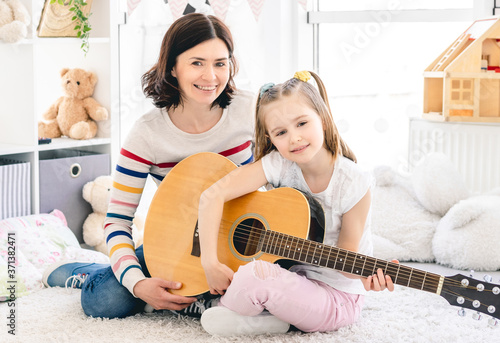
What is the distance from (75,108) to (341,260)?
4.48ft

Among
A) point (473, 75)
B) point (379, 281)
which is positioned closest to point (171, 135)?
point (379, 281)

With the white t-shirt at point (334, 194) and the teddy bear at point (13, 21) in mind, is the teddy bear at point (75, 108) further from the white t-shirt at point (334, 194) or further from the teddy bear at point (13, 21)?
the white t-shirt at point (334, 194)

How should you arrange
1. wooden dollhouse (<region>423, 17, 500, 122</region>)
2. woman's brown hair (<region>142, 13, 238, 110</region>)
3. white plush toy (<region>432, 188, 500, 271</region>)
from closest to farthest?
woman's brown hair (<region>142, 13, 238, 110</region>) → white plush toy (<region>432, 188, 500, 271</region>) → wooden dollhouse (<region>423, 17, 500, 122</region>)

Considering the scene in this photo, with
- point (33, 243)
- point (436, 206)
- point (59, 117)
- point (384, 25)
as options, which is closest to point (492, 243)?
point (436, 206)

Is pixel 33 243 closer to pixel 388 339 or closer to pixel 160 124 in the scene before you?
pixel 160 124

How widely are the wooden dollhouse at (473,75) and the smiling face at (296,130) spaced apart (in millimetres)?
948

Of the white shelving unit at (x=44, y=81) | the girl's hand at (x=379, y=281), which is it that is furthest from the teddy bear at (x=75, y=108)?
the girl's hand at (x=379, y=281)

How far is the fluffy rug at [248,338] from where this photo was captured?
136 cm

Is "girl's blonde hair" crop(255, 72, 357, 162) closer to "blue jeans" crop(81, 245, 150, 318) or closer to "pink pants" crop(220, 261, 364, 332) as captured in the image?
"pink pants" crop(220, 261, 364, 332)

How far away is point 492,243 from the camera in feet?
6.06

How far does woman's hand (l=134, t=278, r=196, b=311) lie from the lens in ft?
4.72

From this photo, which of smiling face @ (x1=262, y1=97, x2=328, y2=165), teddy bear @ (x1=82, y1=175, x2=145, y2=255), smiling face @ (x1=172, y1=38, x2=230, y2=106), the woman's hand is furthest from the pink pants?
teddy bear @ (x1=82, y1=175, x2=145, y2=255)

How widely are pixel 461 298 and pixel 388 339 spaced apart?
255 mm

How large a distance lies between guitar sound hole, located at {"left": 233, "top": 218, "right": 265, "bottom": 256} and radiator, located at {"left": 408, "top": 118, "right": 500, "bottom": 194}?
97cm
